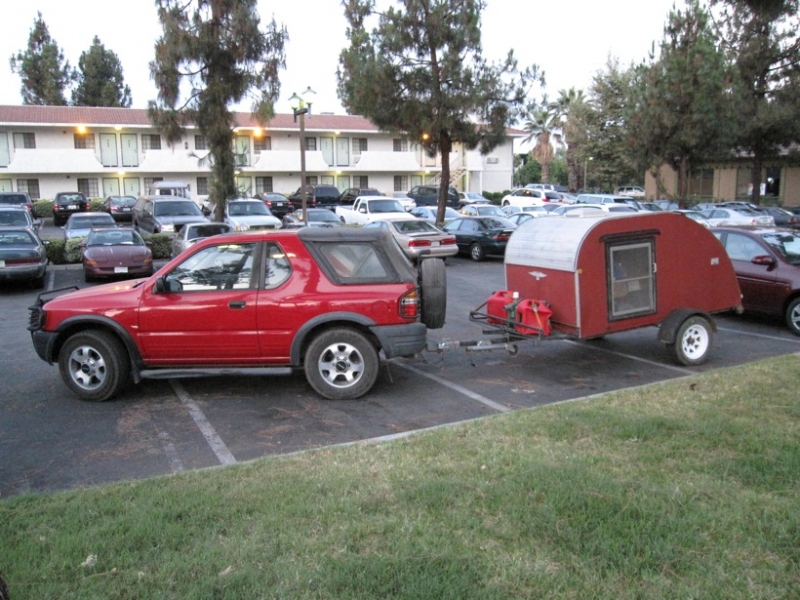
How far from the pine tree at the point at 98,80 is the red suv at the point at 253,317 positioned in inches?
2357

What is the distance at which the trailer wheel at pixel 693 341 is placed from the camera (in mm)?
9164

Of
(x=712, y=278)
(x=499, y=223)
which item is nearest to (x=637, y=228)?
(x=712, y=278)

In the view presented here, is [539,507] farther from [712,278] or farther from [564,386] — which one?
[712,278]

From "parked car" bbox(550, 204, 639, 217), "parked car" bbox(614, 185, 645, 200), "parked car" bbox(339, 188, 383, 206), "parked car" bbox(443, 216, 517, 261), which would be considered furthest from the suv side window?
"parked car" bbox(614, 185, 645, 200)

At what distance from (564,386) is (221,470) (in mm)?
4476

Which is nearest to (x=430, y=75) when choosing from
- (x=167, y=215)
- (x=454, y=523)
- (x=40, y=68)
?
(x=167, y=215)

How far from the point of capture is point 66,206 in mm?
37656

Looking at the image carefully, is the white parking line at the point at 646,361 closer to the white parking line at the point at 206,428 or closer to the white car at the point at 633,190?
the white parking line at the point at 206,428

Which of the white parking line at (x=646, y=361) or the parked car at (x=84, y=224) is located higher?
the parked car at (x=84, y=224)

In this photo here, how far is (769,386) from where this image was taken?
7184mm

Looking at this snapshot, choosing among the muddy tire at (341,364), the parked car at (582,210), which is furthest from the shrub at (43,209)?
the muddy tire at (341,364)

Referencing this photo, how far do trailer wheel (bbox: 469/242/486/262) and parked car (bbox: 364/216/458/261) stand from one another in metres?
1.52

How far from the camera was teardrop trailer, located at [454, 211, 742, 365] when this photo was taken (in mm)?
8688

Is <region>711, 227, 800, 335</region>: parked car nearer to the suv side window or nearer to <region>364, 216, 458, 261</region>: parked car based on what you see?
the suv side window
